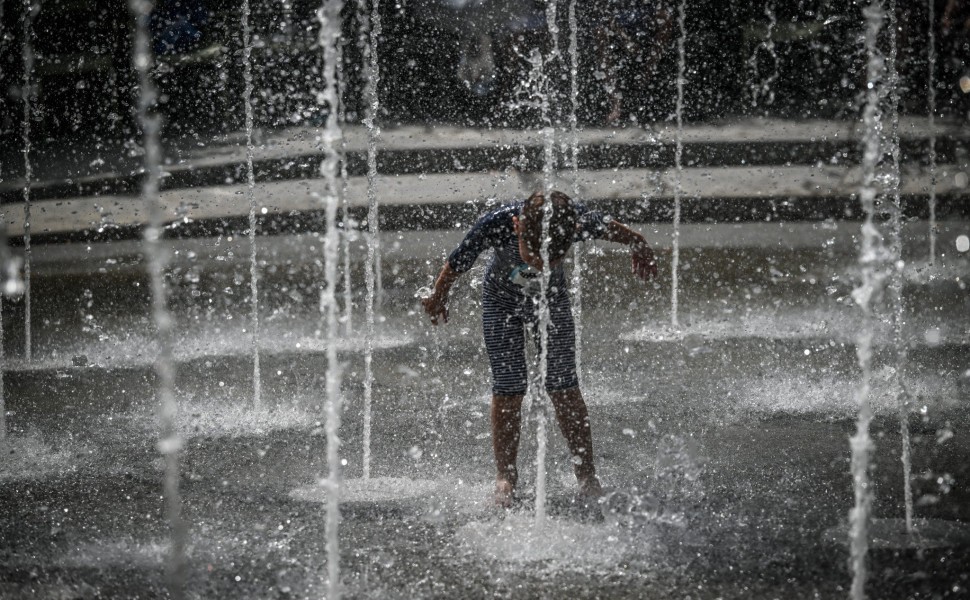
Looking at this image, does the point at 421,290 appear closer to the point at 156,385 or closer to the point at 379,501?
the point at 156,385

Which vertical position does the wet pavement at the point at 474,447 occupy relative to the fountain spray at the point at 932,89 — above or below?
below

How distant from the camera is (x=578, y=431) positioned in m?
3.94

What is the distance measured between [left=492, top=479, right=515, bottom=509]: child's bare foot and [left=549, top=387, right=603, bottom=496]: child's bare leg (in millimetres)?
262

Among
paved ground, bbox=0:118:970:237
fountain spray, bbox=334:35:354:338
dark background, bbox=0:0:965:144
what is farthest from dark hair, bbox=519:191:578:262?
dark background, bbox=0:0:965:144

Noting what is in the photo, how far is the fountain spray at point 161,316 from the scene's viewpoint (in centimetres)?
373

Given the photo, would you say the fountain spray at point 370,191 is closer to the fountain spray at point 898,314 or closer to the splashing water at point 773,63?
the fountain spray at point 898,314

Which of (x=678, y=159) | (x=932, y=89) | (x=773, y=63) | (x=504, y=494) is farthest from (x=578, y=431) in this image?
(x=773, y=63)

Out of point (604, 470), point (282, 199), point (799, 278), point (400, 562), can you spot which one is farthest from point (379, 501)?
point (282, 199)

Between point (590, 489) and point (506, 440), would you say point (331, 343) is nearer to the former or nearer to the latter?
point (506, 440)

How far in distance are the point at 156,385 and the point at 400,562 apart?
3.15 meters

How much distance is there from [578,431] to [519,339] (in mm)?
411

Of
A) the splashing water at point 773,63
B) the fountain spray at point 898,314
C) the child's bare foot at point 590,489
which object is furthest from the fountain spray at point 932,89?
the child's bare foot at point 590,489

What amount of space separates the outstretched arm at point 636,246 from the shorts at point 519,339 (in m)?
0.29

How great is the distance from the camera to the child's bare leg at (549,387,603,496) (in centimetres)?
391
